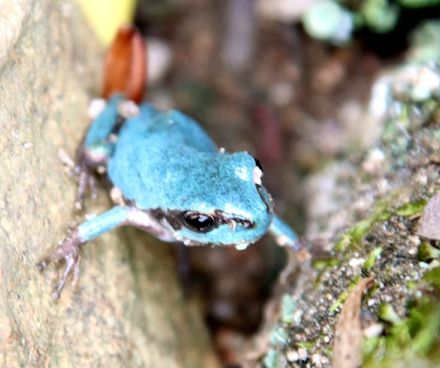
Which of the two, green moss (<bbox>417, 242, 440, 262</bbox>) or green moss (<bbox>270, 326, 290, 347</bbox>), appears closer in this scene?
green moss (<bbox>417, 242, 440, 262</bbox>)

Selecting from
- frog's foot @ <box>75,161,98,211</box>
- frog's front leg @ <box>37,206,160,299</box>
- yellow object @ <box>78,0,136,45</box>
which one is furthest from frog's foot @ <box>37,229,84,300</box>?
yellow object @ <box>78,0,136,45</box>

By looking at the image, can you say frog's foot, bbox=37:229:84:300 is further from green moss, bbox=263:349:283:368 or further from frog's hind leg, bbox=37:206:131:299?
green moss, bbox=263:349:283:368

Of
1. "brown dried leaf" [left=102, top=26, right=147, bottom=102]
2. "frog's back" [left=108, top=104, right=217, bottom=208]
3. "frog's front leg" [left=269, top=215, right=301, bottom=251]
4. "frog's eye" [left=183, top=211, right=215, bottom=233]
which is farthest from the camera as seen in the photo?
"brown dried leaf" [left=102, top=26, right=147, bottom=102]

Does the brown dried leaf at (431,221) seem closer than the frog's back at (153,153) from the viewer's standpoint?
Yes

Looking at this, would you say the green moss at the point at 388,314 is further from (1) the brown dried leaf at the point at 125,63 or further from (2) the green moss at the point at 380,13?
(2) the green moss at the point at 380,13

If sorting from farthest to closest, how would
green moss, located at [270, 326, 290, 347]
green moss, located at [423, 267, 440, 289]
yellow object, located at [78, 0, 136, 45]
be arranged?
1. yellow object, located at [78, 0, 136, 45]
2. green moss, located at [270, 326, 290, 347]
3. green moss, located at [423, 267, 440, 289]

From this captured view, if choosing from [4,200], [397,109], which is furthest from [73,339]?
[397,109]

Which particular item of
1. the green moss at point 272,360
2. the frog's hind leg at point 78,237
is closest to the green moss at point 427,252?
the green moss at point 272,360

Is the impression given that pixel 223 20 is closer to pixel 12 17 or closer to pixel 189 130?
pixel 189 130
